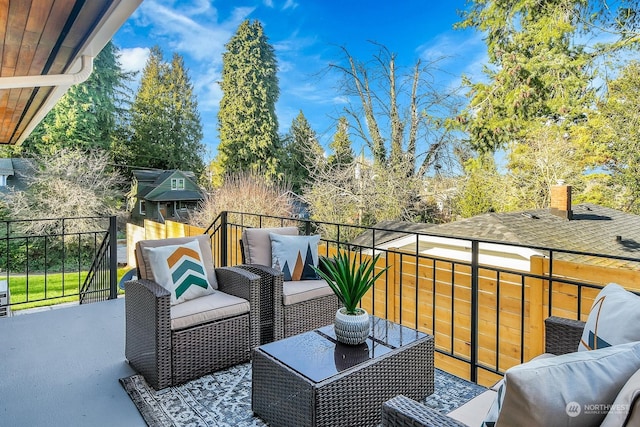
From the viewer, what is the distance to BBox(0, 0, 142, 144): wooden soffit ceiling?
1.89m

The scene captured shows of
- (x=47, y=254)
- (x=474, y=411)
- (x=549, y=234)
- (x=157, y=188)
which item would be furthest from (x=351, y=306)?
(x=157, y=188)

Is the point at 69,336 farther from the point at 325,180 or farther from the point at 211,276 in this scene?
the point at 325,180

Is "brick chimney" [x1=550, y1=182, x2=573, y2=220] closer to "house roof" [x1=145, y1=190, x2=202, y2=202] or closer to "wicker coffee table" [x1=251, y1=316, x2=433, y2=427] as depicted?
"wicker coffee table" [x1=251, y1=316, x2=433, y2=427]

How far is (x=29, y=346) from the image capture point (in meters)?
2.77

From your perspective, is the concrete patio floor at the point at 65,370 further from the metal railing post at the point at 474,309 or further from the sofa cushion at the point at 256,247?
the metal railing post at the point at 474,309

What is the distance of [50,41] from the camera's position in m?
2.31

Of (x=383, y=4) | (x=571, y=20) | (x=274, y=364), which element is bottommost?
(x=274, y=364)

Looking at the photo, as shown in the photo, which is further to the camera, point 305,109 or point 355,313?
point 305,109

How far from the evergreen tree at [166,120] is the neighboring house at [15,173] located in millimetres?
4124

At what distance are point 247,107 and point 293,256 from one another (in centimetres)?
1222

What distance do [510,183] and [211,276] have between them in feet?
23.5

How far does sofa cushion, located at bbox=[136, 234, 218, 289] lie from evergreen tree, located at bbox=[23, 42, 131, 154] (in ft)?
39.6

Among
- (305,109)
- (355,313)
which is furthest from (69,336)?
(305,109)

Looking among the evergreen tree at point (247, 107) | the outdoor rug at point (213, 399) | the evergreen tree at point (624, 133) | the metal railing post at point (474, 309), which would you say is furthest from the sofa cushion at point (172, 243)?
the evergreen tree at point (247, 107)
